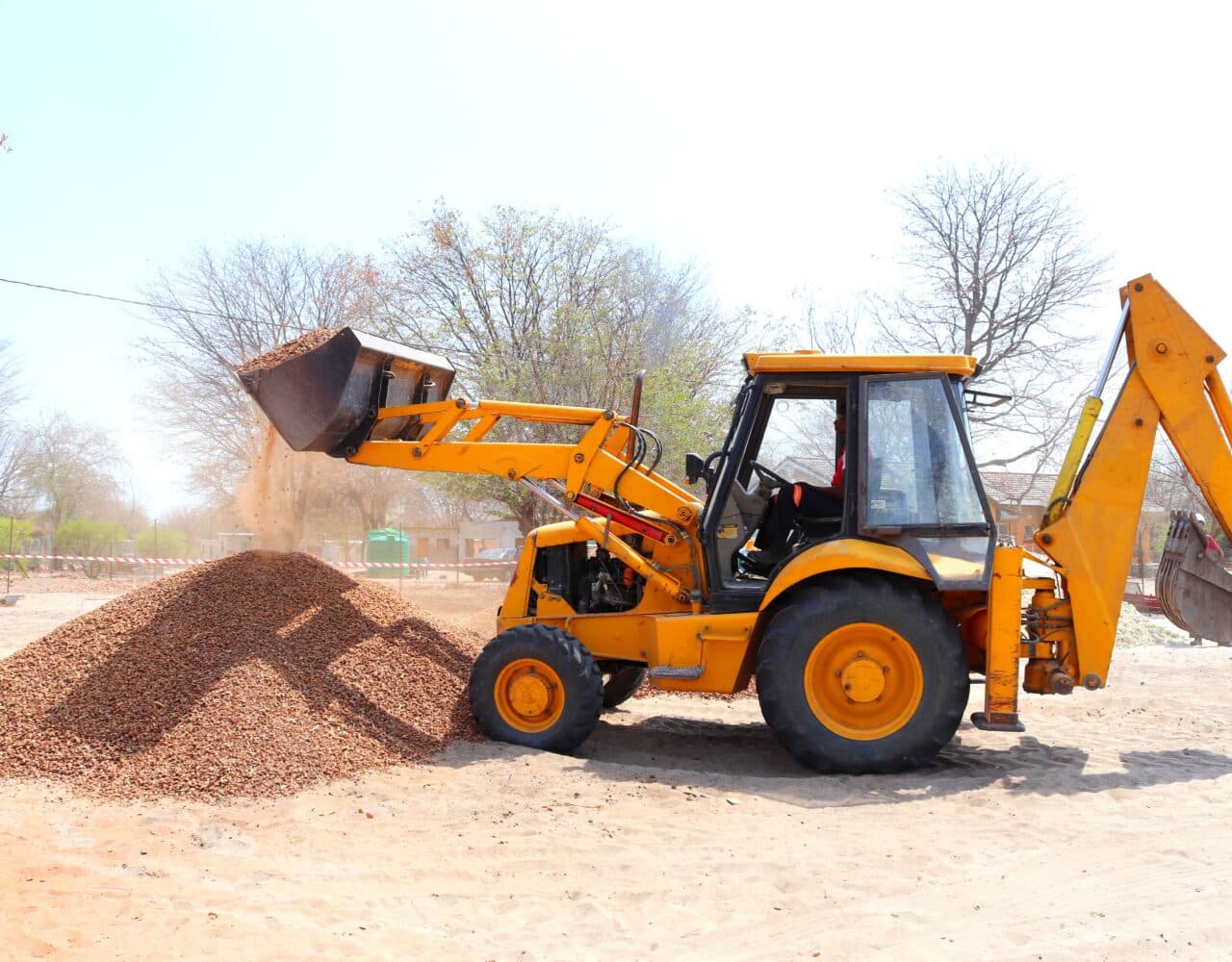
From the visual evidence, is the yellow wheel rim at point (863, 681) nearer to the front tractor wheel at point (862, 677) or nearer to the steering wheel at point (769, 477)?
the front tractor wheel at point (862, 677)

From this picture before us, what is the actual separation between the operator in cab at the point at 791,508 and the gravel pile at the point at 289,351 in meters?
3.56

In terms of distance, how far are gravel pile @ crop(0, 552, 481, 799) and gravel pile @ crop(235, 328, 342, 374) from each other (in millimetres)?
1814

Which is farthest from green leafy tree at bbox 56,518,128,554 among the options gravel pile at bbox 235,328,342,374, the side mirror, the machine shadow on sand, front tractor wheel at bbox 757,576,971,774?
front tractor wheel at bbox 757,576,971,774

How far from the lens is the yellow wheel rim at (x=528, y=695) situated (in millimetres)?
7316

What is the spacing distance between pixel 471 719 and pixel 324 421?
2.48 meters

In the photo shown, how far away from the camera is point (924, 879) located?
4.71 metres

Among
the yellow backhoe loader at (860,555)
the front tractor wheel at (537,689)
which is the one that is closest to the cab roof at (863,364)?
the yellow backhoe loader at (860,555)

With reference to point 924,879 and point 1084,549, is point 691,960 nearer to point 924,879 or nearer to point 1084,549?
point 924,879

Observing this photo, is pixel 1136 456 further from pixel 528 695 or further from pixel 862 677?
pixel 528 695

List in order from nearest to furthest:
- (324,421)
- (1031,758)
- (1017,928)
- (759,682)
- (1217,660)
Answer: (1017,928) < (759,682) < (1031,758) < (324,421) < (1217,660)

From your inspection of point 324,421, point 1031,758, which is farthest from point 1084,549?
point 324,421

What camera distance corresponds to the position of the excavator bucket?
25.4 feet

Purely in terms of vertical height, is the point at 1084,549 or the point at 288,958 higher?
the point at 1084,549

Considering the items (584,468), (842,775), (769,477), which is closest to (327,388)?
(584,468)
